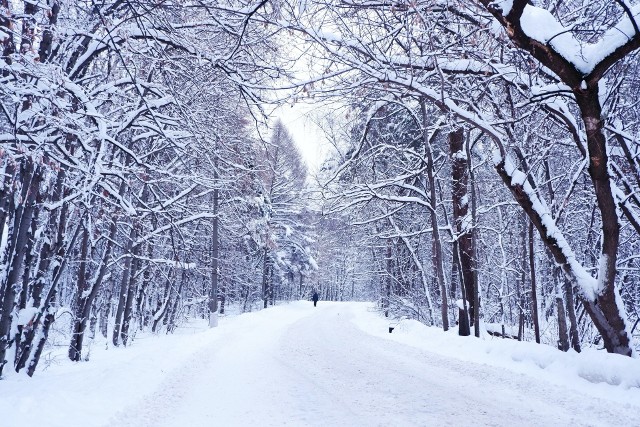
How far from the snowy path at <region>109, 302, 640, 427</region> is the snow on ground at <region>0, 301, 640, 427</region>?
0.5 inches

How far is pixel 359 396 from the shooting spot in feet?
20.1

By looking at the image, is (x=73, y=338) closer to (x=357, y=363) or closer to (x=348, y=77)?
(x=357, y=363)

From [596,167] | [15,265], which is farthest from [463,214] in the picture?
[15,265]

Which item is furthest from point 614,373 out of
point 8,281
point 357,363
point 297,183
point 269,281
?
point 269,281

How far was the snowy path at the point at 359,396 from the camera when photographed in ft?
16.2

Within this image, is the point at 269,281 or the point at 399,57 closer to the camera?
the point at 399,57

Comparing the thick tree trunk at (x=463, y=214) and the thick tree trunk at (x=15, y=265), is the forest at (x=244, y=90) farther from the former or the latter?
the thick tree trunk at (x=463, y=214)

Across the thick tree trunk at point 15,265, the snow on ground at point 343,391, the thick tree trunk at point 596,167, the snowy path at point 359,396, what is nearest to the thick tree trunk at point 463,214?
the snow on ground at point 343,391

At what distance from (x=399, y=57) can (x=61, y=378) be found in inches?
279

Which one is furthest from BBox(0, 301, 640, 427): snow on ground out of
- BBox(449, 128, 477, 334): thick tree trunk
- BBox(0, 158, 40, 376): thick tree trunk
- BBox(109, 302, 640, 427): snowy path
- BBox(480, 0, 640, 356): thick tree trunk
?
BBox(449, 128, 477, 334): thick tree trunk

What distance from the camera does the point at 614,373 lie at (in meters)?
5.80

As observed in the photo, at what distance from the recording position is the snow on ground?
16.0ft

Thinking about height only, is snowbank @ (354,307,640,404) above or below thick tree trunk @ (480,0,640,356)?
below

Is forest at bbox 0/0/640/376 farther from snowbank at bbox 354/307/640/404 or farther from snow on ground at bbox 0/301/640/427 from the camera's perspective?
snow on ground at bbox 0/301/640/427
